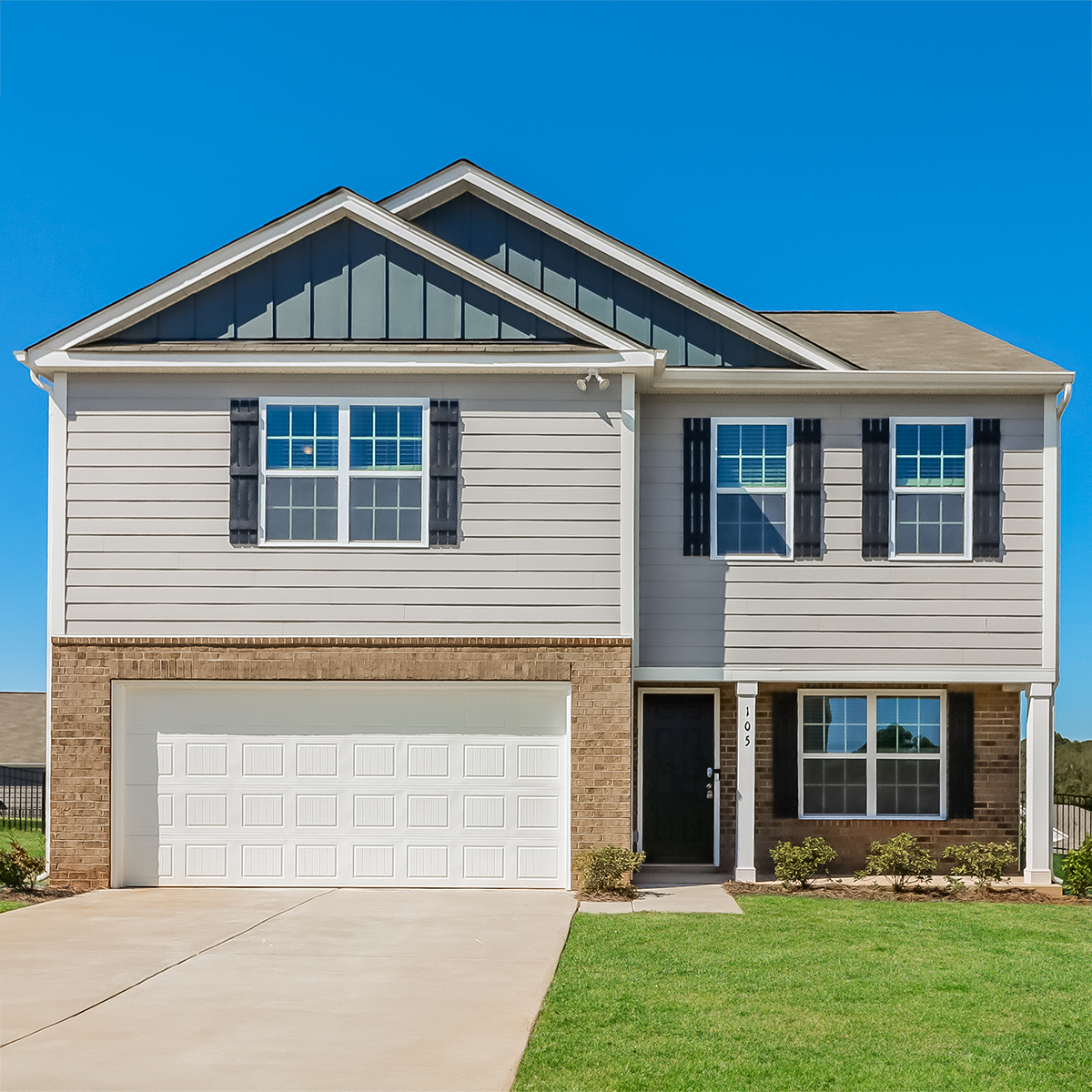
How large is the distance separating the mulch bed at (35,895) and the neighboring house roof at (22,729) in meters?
15.1

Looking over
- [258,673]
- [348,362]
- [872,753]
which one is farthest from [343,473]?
[872,753]

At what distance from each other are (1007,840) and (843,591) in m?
3.67

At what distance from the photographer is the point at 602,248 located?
13.9 metres

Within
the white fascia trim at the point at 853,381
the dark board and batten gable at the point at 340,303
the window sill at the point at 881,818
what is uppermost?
the dark board and batten gable at the point at 340,303

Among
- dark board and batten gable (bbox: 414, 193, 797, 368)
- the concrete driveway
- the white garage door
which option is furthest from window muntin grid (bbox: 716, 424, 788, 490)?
the concrete driveway

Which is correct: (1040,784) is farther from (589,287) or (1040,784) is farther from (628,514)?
(589,287)

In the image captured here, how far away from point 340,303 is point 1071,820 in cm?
1674

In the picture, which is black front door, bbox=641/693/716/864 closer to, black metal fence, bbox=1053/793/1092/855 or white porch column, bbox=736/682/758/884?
white porch column, bbox=736/682/758/884

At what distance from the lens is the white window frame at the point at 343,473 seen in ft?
41.7

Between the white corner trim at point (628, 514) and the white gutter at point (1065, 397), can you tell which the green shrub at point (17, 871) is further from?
the white gutter at point (1065, 397)

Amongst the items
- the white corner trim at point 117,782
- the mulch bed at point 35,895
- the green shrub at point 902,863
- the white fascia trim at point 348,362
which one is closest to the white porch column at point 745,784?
the green shrub at point 902,863

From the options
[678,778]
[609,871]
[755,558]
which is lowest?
[609,871]

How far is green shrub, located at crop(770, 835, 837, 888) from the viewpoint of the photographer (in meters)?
12.8

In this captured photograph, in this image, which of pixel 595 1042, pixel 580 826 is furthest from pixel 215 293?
pixel 595 1042
